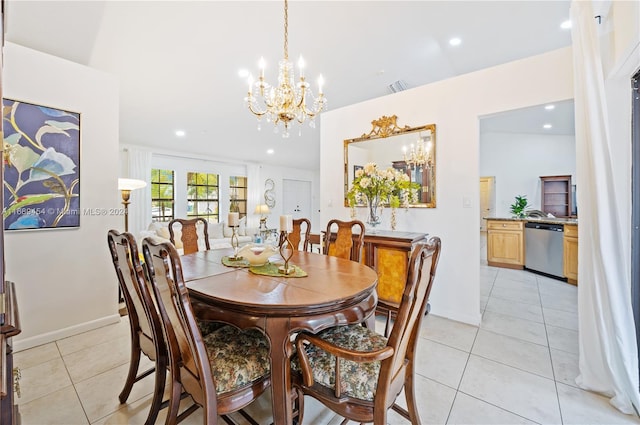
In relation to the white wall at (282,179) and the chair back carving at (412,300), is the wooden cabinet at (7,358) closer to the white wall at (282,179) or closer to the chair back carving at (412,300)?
the chair back carving at (412,300)

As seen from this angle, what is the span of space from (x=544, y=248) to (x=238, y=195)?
272 inches

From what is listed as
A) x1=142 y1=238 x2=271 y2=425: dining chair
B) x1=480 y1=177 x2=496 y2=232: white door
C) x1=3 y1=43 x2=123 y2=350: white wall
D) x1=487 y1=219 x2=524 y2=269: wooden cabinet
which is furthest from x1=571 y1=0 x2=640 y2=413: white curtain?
x1=480 y1=177 x2=496 y2=232: white door

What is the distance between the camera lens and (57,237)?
8.14 feet

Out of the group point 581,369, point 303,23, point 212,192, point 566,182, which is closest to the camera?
point 581,369

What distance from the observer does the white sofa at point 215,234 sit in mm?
4766

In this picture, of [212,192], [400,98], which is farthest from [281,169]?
[400,98]

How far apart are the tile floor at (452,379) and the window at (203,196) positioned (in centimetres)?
426

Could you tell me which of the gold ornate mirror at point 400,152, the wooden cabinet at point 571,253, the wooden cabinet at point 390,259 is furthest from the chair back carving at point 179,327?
the wooden cabinet at point 571,253

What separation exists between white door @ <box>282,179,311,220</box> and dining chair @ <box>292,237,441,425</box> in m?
7.90

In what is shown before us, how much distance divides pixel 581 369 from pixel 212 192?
23.5ft

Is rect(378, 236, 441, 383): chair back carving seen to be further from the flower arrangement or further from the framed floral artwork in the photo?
the framed floral artwork

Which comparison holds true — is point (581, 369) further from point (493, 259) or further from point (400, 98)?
point (493, 259)

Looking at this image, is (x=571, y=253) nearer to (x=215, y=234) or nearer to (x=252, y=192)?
(x=215, y=234)

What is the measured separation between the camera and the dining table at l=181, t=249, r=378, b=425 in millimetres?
1196
